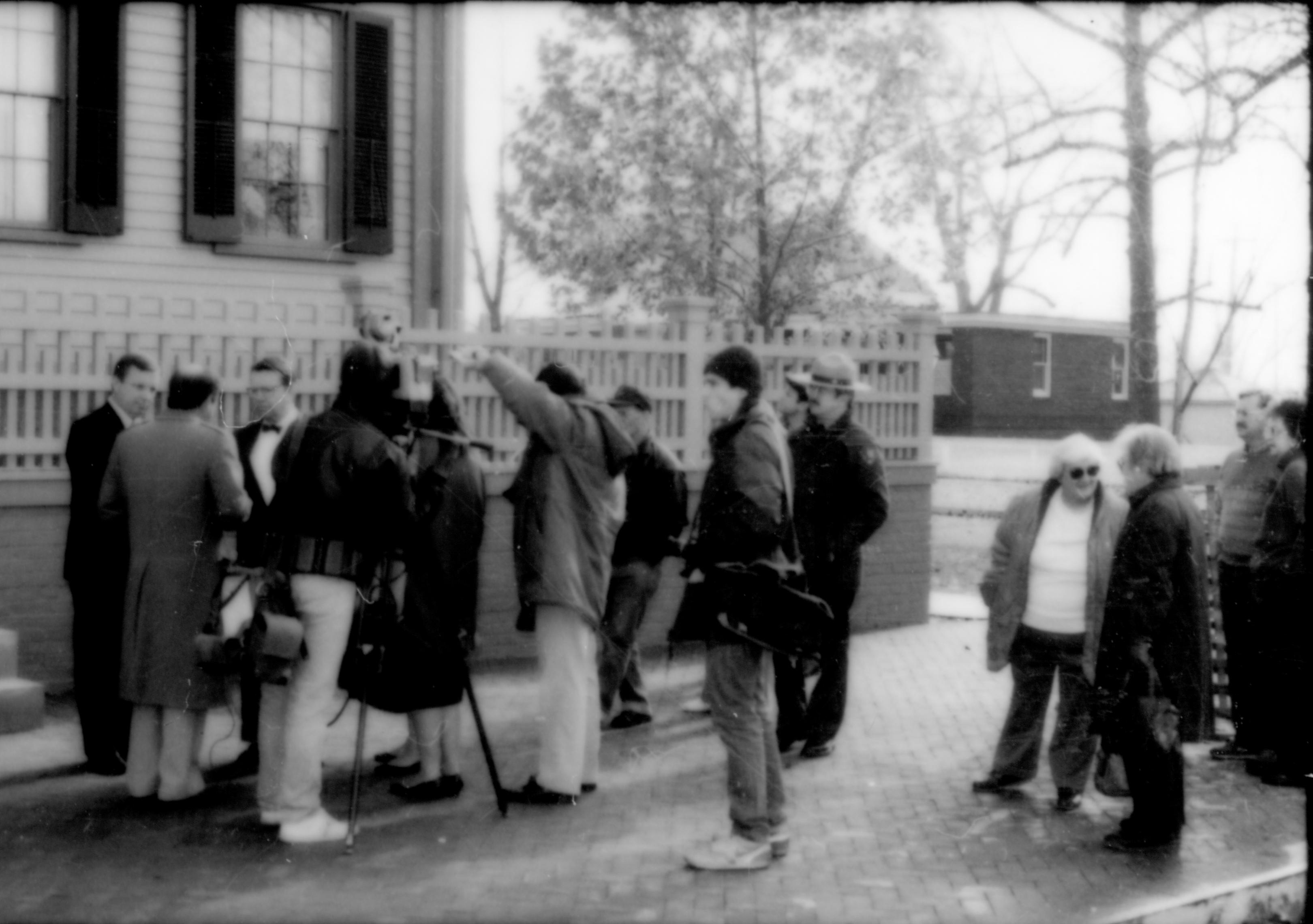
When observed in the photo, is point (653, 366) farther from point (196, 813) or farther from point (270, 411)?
point (196, 813)

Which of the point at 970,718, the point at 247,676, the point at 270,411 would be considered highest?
the point at 270,411

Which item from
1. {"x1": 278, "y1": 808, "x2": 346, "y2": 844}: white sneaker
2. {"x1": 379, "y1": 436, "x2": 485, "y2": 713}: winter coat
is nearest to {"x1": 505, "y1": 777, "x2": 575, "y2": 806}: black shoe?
{"x1": 379, "y1": 436, "x2": 485, "y2": 713}: winter coat

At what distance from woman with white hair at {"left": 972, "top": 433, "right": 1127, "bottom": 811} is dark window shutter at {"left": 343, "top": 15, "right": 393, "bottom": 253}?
6.92m

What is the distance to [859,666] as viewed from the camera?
10.9 metres

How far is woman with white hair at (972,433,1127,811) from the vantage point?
7.05 metres

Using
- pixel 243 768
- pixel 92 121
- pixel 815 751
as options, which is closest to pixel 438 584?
pixel 243 768

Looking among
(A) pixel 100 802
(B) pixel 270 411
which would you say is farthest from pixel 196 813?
(B) pixel 270 411

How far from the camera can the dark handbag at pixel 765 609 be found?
5.94 metres

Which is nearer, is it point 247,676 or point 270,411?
point 247,676

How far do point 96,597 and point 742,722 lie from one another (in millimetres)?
3109

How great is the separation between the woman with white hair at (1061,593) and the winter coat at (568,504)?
182 cm

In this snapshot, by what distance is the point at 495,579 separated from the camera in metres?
10.8

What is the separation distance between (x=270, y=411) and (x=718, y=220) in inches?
536

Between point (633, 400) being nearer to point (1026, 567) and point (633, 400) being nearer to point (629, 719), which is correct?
point (629, 719)
